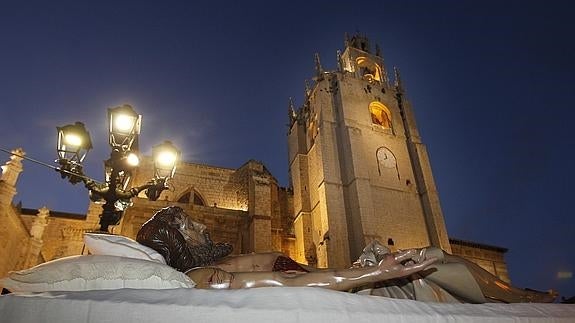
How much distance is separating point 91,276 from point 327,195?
17.6 m

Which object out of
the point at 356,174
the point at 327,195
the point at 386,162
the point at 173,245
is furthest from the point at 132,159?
the point at 386,162

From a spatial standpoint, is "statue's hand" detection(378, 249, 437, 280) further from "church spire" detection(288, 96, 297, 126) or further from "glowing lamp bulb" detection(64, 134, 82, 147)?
"church spire" detection(288, 96, 297, 126)

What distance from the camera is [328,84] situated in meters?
23.3

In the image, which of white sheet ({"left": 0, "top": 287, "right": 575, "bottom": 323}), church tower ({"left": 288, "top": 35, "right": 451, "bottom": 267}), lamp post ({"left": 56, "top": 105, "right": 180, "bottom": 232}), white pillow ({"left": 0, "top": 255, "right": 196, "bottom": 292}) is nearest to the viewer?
white sheet ({"left": 0, "top": 287, "right": 575, "bottom": 323})

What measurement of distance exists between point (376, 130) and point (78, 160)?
64.4ft

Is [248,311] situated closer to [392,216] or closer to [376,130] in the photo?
[392,216]

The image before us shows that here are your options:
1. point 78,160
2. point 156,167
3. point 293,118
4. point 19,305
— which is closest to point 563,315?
point 19,305

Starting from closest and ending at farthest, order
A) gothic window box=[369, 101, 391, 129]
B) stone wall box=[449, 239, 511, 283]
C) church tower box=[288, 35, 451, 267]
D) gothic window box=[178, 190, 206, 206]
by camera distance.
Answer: church tower box=[288, 35, 451, 267] → gothic window box=[178, 190, 206, 206] → stone wall box=[449, 239, 511, 283] → gothic window box=[369, 101, 391, 129]

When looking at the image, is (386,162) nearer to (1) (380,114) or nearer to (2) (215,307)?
(1) (380,114)

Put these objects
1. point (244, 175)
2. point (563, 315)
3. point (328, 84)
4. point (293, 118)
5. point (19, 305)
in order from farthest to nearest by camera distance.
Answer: point (293, 118), point (328, 84), point (244, 175), point (563, 315), point (19, 305)

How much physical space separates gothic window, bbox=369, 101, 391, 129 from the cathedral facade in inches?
3.0

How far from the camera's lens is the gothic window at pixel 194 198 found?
2038cm

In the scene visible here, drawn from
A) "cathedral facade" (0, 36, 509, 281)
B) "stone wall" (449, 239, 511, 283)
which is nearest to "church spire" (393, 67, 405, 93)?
"cathedral facade" (0, 36, 509, 281)

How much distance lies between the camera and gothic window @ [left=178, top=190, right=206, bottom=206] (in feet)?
66.9
